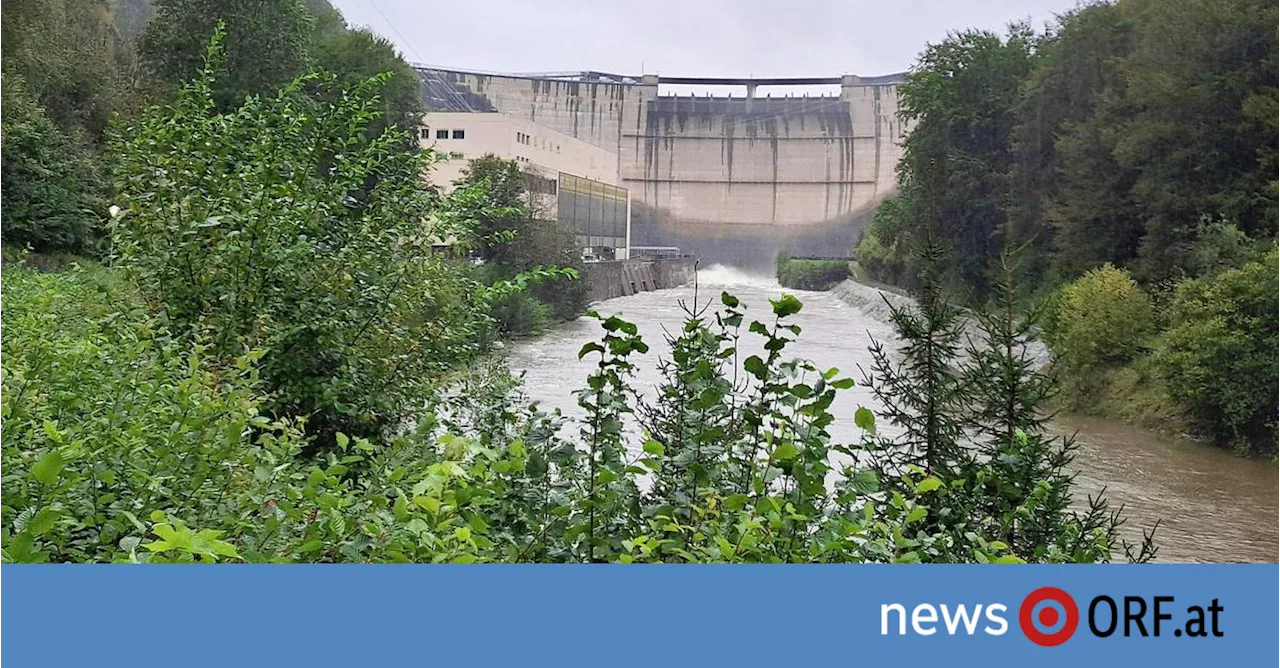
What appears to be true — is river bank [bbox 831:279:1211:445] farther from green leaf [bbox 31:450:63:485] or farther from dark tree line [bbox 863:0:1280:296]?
green leaf [bbox 31:450:63:485]

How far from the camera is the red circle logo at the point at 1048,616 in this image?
1.15 m

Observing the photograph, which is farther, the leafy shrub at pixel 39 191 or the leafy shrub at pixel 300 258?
the leafy shrub at pixel 39 191

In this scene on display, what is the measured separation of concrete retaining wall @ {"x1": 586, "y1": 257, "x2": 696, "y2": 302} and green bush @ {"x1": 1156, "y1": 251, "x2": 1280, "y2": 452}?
5.37 meters

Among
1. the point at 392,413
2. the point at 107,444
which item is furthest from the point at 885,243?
the point at 107,444

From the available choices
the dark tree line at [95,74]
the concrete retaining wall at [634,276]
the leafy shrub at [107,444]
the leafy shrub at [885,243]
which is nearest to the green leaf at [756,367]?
the leafy shrub at [107,444]

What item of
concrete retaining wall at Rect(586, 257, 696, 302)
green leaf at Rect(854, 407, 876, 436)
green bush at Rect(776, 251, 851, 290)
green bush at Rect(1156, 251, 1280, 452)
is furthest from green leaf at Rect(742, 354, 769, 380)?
green bush at Rect(776, 251, 851, 290)

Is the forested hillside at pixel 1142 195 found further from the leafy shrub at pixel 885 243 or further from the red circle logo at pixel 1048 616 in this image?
the red circle logo at pixel 1048 616

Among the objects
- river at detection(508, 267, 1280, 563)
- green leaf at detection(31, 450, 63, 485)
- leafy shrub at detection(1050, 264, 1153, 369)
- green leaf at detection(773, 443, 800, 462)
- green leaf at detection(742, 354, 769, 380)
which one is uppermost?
green leaf at detection(742, 354, 769, 380)

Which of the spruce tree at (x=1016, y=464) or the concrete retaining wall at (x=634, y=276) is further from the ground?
the spruce tree at (x=1016, y=464)

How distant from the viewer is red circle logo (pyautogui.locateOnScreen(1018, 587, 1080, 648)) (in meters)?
1.15

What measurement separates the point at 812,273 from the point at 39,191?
49.7 feet

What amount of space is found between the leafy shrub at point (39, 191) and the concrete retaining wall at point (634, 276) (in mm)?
5213

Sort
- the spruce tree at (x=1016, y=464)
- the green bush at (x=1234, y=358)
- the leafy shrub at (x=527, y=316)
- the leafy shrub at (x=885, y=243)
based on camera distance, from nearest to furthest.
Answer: the spruce tree at (x=1016, y=464)
the leafy shrub at (x=527, y=316)
the green bush at (x=1234, y=358)
the leafy shrub at (x=885, y=243)

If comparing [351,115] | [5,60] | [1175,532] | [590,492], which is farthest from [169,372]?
[5,60]
